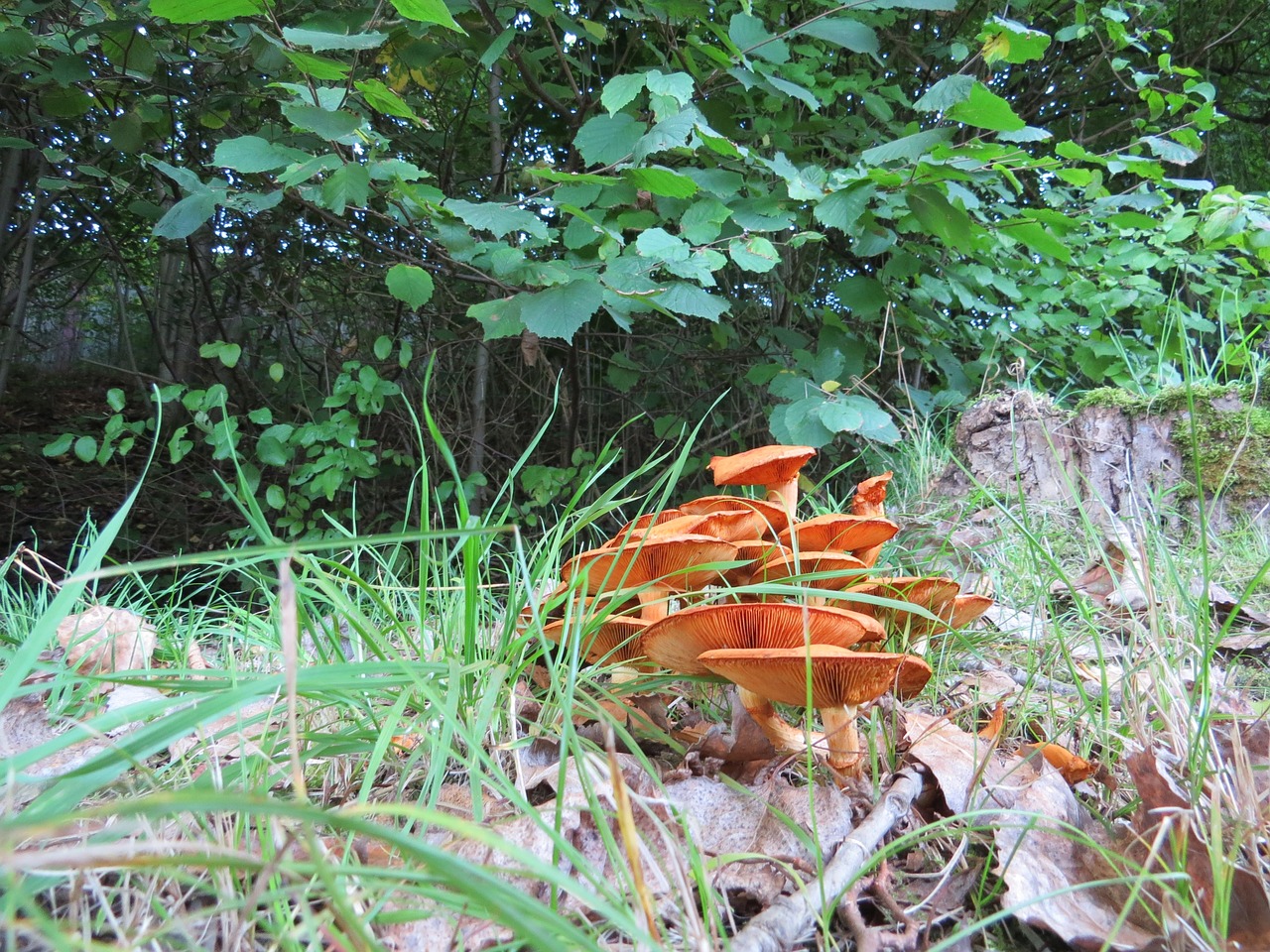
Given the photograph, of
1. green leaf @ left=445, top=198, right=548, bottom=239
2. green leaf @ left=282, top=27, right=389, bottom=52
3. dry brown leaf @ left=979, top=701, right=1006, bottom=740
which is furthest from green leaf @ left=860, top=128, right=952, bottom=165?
dry brown leaf @ left=979, top=701, right=1006, bottom=740

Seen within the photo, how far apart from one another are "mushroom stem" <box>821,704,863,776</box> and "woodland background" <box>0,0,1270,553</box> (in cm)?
59

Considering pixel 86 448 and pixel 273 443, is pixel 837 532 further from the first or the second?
pixel 86 448

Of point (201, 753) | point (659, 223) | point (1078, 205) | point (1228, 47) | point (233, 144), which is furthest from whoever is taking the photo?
point (1228, 47)

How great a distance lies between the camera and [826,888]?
31.7 inches

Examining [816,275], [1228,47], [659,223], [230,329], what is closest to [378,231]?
[230,329]

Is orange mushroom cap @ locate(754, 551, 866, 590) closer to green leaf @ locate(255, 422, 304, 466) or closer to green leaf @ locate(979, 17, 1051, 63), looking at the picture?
green leaf @ locate(979, 17, 1051, 63)

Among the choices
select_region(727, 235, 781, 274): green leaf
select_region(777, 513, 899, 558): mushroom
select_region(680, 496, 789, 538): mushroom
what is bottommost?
Result: select_region(777, 513, 899, 558): mushroom

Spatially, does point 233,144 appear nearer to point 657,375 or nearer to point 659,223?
point 659,223

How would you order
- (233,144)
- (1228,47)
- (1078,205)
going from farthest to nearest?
1. (1228,47)
2. (1078,205)
3. (233,144)

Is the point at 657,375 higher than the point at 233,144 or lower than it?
lower

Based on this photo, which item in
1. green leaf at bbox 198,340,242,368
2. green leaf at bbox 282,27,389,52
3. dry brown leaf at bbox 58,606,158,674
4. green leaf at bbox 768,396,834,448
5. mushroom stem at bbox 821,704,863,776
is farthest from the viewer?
green leaf at bbox 198,340,242,368

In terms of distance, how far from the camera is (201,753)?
1.06 m

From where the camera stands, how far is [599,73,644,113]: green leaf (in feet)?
7.45

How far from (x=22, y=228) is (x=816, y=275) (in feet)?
16.6
